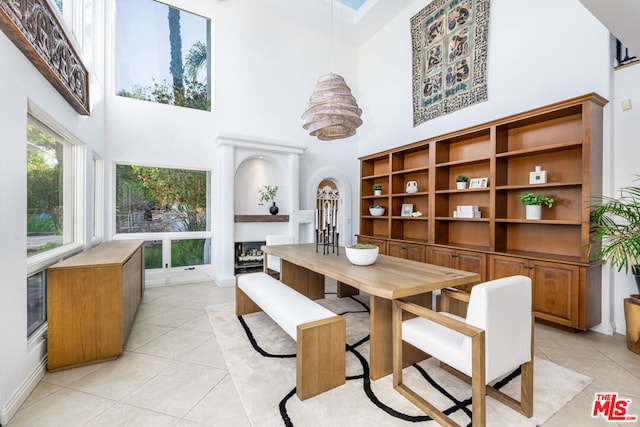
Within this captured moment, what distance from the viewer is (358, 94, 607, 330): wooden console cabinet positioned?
2.78 metres

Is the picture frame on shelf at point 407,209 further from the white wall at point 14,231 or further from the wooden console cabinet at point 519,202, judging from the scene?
the white wall at point 14,231

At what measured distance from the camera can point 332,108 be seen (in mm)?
2709

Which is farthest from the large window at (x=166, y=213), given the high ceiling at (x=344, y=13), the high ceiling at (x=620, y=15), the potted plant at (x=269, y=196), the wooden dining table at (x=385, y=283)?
the high ceiling at (x=620, y=15)

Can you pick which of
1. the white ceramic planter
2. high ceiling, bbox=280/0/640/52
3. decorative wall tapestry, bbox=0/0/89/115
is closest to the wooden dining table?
decorative wall tapestry, bbox=0/0/89/115

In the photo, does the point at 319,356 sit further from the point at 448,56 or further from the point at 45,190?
the point at 448,56

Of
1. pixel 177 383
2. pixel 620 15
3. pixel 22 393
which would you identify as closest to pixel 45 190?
pixel 22 393

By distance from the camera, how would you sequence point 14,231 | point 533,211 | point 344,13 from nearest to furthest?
point 14,231
point 533,211
point 344,13

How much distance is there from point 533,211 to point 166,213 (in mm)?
5203

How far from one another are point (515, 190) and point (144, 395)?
426 centimetres

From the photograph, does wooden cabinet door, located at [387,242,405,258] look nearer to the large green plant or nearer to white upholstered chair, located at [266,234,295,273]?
white upholstered chair, located at [266,234,295,273]

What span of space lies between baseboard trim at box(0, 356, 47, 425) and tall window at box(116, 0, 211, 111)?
4.01m

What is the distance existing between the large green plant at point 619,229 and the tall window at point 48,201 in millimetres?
4640

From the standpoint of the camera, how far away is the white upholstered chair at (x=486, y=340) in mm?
1446

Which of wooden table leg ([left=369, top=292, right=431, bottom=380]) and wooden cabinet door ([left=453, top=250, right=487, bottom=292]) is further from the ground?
wooden cabinet door ([left=453, top=250, right=487, bottom=292])
